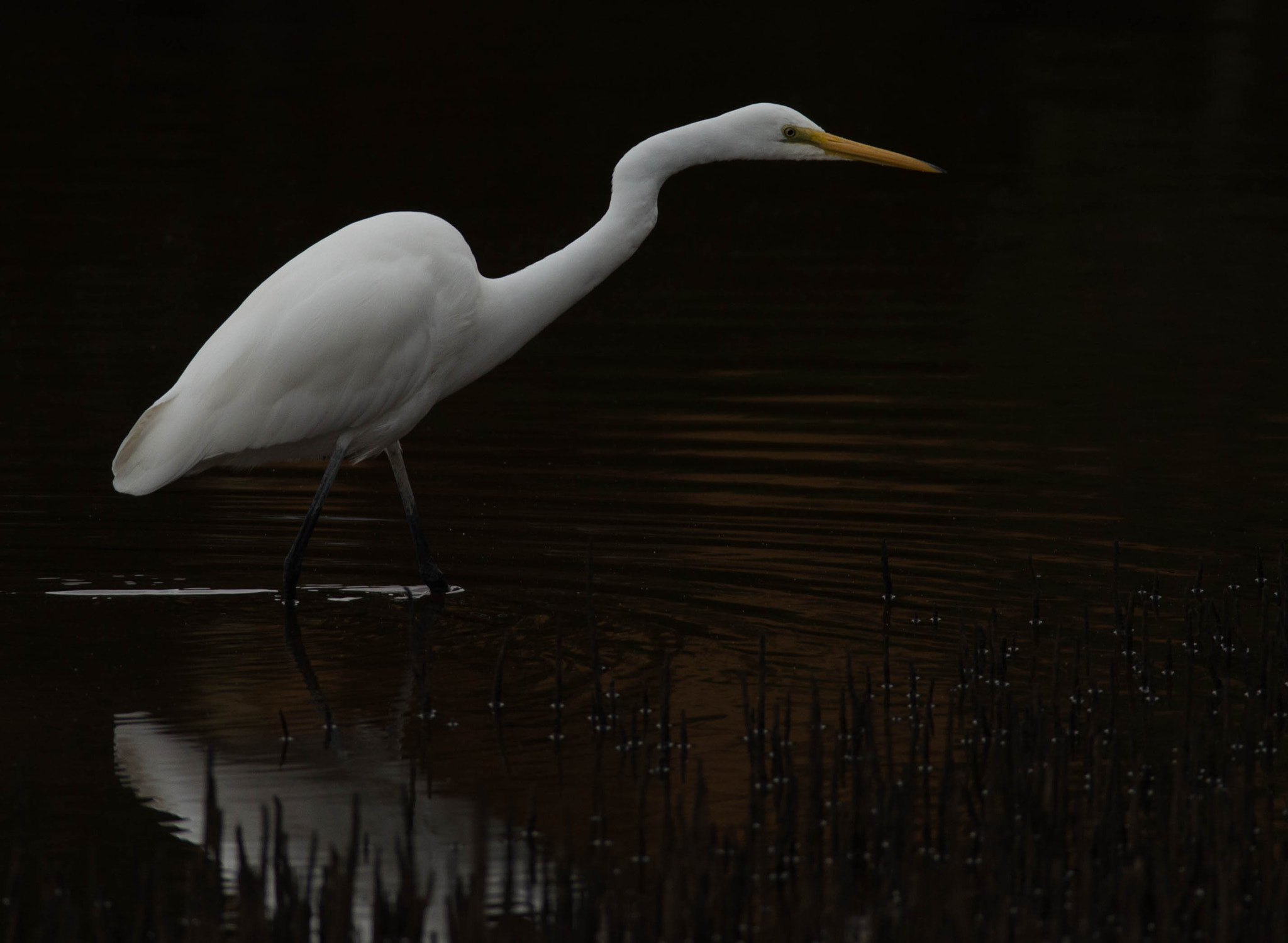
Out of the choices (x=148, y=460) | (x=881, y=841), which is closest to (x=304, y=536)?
(x=148, y=460)

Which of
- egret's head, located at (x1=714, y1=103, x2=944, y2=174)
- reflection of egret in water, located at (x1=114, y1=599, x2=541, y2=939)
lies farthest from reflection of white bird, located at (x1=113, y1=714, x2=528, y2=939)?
egret's head, located at (x1=714, y1=103, x2=944, y2=174)

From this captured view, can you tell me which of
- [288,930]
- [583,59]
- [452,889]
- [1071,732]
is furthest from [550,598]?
[583,59]

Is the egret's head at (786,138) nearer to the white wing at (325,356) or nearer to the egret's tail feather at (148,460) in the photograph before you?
the white wing at (325,356)

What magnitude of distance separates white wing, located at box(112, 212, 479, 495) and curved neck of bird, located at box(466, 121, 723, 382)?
0.49 ft

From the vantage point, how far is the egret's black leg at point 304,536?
7.58m

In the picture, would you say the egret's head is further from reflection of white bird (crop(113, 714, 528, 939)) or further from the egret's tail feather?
reflection of white bird (crop(113, 714, 528, 939))

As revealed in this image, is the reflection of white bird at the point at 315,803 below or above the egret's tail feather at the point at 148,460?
below

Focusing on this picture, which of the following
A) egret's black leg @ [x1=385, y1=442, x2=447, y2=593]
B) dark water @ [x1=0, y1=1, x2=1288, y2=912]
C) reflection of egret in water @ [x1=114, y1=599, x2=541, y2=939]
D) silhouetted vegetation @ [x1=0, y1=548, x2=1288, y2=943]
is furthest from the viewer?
egret's black leg @ [x1=385, y1=442, x2=447, y2=593]

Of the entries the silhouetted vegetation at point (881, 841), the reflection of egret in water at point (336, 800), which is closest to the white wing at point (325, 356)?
the reflection of egret in water at point (336, 800)

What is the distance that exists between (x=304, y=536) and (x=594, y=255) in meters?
1.47

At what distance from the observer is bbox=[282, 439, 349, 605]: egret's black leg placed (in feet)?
24.9

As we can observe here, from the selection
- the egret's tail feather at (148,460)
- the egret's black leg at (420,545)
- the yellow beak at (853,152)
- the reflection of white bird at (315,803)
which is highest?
the yellow beak at (853,152)

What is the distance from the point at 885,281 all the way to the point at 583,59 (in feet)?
48.3

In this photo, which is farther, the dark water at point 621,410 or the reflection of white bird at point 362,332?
the reflection of white bird at point 362,332
